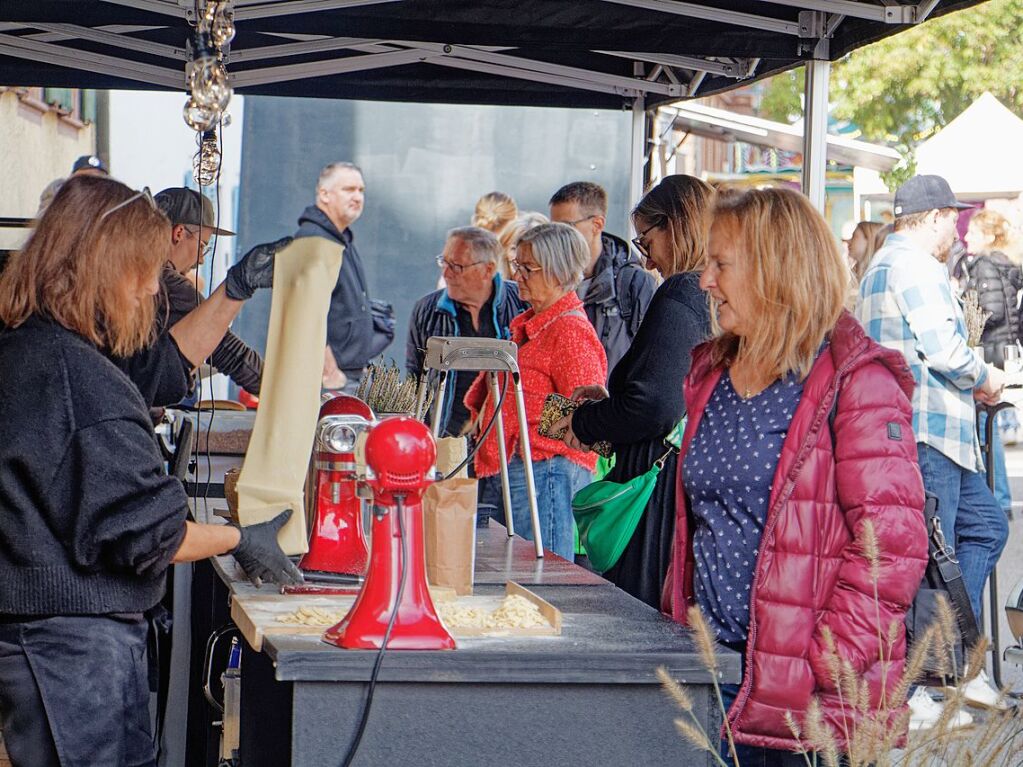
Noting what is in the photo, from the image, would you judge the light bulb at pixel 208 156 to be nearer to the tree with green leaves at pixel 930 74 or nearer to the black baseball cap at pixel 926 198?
the black baseball cap at pixel 926 198

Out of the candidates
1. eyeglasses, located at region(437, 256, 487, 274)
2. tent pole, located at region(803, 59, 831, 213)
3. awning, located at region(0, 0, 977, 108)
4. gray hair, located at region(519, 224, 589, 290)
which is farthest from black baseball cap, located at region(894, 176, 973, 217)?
eyeglasses, located at region(437, 256, 487, 274)

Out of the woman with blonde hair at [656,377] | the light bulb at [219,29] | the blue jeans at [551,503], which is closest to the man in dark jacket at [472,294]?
the blue jeans at [551,503]

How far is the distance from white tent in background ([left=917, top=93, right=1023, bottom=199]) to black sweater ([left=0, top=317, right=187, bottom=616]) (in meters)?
12.3

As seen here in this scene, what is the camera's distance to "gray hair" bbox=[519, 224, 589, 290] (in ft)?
15.0

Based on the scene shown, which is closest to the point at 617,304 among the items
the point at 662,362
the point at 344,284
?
the point at 344,284

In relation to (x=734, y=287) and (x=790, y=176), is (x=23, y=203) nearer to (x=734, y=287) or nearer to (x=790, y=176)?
(x=734, y=287)

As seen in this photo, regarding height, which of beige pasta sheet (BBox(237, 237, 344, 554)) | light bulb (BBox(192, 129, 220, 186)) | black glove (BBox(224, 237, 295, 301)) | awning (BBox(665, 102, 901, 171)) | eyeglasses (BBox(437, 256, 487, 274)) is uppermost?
awning (BBox(665, 102, 901, 171))

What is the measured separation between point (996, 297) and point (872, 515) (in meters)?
7.67

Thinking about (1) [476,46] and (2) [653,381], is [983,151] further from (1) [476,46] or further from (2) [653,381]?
(2) [653,381]

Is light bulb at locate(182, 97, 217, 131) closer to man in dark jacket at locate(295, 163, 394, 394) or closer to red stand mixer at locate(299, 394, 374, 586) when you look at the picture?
red stand mixer at locate(299, 394, 374, 586)

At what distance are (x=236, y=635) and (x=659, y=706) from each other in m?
1.56

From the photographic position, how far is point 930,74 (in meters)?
18.3

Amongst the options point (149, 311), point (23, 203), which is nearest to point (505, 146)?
point (23, 203)

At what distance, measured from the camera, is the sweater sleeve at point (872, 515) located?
2238 millimetres
